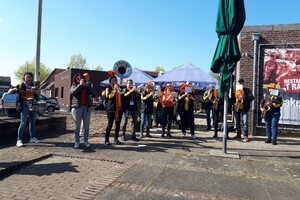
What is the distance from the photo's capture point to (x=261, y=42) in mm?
10219

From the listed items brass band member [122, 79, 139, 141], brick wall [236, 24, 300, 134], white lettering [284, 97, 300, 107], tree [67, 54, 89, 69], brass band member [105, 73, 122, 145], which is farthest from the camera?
tree [67, 54, 89, 69]

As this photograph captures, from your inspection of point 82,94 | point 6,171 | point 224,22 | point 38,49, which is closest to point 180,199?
point 6,171

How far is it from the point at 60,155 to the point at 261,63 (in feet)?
26.2

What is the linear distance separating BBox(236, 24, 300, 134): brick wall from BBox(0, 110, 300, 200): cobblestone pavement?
374 cm

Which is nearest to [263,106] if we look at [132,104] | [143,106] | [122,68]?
[143,106]

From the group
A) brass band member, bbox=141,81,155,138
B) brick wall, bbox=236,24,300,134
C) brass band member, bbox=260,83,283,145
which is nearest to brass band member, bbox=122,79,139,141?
brass band member, bbox=141,81,155,138

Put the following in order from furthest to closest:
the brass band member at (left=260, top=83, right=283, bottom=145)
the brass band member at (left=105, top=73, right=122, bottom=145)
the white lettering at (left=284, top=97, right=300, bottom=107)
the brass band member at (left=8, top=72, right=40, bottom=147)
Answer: the white lettering at (left=284, top=97, right=300, bottom=107)
the brass band member at (left=260, top=83, right=283, bottom=145)
the brass band member at (left=105, top=73, right=122, bottom=145)
the brass band member at (left=8, top=72, right=40, bottom=147)

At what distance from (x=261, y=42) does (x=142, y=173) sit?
7751 mm

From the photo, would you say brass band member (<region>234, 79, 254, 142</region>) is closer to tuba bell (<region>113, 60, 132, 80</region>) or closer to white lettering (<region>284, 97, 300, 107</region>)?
white lettering (<region>284, 97, 300, 107</region>)

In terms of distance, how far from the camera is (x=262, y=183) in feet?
15.0

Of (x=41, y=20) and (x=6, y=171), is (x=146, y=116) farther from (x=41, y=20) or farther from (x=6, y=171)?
(x=6, y=171)

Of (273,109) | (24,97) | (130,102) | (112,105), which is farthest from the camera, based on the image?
(273,109)

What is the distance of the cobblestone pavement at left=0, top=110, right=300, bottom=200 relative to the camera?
396 centimetres

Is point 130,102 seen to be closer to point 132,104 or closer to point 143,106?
point 132,104
